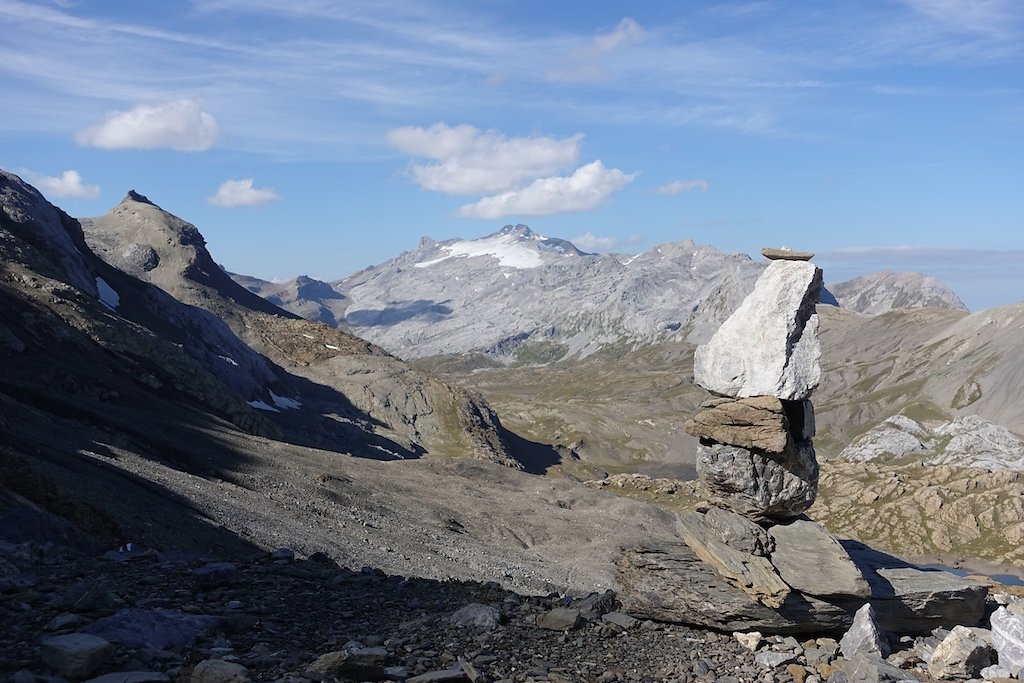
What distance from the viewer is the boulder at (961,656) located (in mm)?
17562

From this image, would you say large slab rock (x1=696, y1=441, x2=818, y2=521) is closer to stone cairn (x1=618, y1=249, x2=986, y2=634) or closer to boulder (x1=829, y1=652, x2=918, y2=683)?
stone cairn (x1=618, y1=249, x2=986, y2=634)

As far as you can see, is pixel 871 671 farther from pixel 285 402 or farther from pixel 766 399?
pixel 285 402

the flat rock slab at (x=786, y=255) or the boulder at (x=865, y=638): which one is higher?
the flat rock slab at (x=786, y=255)

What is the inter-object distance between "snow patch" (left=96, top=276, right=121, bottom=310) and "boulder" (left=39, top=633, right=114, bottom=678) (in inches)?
4204

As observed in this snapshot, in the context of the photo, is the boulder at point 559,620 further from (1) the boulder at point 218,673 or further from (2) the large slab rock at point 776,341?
(1) the boulder at point 218,673

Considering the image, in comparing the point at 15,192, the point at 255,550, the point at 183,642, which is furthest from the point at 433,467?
the point at 15,192

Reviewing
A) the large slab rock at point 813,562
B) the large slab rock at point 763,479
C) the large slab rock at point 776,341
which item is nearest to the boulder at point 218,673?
the large slab rock at point 763,479

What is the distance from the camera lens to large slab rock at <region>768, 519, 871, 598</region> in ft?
63.9

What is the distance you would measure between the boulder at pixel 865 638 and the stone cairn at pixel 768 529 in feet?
1.66

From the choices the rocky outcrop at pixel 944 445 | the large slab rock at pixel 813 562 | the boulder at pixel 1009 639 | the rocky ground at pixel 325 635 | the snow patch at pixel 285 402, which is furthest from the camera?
the rocky outcrop at pixel 944 445

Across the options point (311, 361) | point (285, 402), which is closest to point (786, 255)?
point (285, 402)

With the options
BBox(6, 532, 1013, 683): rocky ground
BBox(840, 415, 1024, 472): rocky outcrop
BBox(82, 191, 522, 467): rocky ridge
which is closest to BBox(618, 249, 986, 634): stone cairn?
BBox(6, 532, 1013, 683): rocky ground

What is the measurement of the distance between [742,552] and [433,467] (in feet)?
183

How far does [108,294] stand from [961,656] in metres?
115
